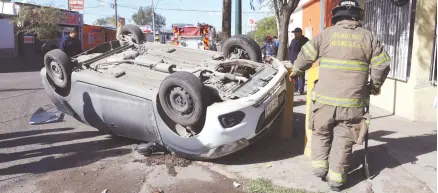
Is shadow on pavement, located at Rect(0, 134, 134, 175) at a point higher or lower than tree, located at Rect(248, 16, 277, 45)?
lower

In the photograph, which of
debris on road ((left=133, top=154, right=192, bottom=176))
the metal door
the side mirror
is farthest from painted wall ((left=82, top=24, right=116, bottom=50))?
debris on road ((left=133, top=154, right=192, bottom=176))

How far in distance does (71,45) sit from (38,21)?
1802cm

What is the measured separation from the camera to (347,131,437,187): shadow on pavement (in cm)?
421

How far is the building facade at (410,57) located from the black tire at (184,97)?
363 cm

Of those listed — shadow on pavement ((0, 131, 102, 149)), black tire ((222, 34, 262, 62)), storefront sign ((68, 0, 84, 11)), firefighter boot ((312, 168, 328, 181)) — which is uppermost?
storefront sign ((68, 0, 84, 11))

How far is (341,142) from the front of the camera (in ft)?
12.3

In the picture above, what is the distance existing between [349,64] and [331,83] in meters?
0.23

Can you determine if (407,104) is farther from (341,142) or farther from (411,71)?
(341,142)

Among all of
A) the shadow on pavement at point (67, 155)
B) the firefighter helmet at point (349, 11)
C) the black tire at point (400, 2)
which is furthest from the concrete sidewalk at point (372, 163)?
the black tire at point (400, 2)

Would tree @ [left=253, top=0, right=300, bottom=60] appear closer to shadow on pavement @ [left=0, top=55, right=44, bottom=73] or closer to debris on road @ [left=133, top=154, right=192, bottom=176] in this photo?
debris on road @ [left=133, top=154, right=192, bottom=176]

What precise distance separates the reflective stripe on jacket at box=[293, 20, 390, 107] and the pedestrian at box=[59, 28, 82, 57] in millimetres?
5545

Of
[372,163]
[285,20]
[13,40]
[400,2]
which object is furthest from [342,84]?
[13,40]

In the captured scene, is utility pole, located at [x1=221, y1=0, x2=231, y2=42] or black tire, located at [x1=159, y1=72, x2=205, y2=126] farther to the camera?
utility pole, located at [x1=221, y1=0, x2=231, y2=42]

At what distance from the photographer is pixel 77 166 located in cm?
461
